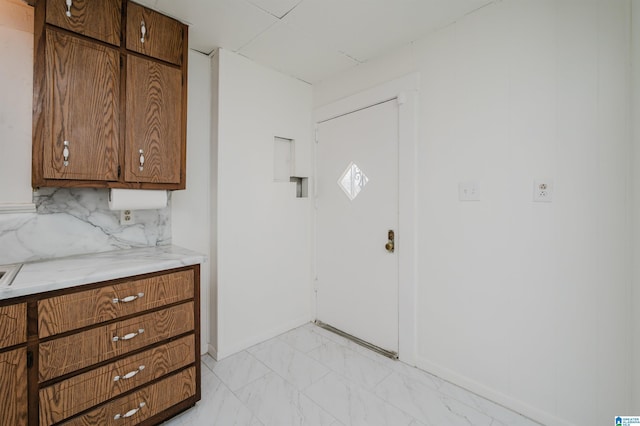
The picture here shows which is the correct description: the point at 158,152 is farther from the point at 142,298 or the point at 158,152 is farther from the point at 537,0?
the point at 537,0

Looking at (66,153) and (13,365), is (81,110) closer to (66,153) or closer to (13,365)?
(66,153)

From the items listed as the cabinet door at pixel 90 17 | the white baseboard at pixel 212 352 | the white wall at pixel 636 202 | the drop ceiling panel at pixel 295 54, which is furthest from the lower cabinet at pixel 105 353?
the white wall at pixel 636 202

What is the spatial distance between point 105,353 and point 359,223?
1.91m

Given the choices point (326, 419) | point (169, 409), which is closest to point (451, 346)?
point (326, 419)

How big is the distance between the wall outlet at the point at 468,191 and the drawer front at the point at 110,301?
1807 millimetres

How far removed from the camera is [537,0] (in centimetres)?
160

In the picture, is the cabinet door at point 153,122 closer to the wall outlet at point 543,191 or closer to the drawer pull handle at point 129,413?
the drawer pull handle at point 129,413

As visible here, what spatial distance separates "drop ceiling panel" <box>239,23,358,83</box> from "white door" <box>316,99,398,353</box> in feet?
1.49

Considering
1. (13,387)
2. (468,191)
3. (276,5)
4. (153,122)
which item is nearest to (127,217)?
(153,122)

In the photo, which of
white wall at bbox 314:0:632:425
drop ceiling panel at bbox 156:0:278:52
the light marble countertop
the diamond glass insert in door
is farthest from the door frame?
the light marble countertop

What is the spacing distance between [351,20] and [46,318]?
2338 mm

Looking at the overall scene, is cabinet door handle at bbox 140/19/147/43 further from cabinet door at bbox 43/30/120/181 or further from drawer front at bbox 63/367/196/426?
drawer front at bbox 63/367/196/426

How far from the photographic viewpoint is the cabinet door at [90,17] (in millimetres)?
1451

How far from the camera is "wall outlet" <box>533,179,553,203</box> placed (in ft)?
5.16
